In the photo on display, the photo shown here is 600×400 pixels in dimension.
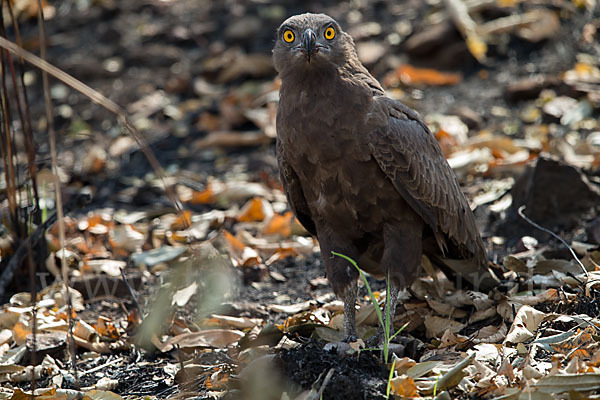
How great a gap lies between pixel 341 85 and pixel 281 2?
641 cm

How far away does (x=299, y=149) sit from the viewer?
157 inches

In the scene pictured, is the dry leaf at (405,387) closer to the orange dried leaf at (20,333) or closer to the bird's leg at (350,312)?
the bird's leg at (350,312)

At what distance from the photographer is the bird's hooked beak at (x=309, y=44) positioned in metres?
3.97

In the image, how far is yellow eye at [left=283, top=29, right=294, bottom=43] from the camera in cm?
420

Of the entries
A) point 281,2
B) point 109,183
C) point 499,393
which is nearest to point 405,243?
point 499,393

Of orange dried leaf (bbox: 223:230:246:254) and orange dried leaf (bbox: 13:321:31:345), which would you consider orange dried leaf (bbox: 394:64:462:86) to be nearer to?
orange dried leaf (bbox: 223:230:246:254)

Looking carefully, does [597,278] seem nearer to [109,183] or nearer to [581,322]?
[581,322]

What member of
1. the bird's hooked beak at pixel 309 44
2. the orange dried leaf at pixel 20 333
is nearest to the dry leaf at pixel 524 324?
the bird's hooked beak at pixel 309 44

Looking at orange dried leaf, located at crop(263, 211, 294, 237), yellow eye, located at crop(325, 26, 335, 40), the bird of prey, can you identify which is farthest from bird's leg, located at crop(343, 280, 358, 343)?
orange dried leaf, located at crop(263, 211, 294, 237)

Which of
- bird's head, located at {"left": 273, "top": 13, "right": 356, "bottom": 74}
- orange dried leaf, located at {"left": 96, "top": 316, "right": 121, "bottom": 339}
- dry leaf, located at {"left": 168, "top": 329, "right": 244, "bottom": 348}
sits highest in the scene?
bird's head, located at {"left": 273, "top": 13, "right": 356, "bottom": 74}

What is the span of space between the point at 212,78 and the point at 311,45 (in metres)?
5.85

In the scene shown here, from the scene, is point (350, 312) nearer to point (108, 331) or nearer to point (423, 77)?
point (108, 331)

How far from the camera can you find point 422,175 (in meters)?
4.11

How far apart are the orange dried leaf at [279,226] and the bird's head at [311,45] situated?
2.04 m
